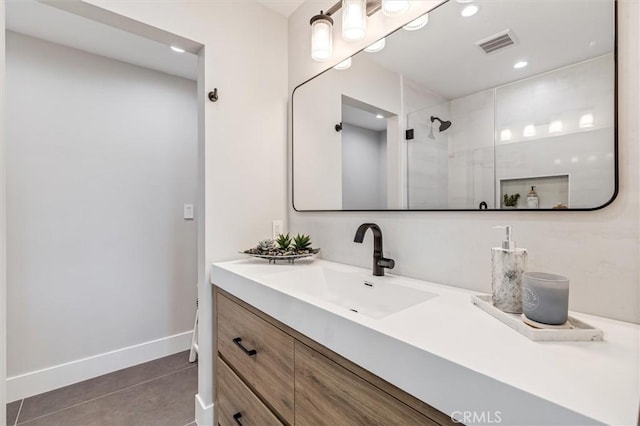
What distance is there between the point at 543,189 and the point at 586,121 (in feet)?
0.65

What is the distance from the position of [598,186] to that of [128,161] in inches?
104

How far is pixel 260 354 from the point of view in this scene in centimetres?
102

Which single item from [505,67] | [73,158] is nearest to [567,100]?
[505,67]

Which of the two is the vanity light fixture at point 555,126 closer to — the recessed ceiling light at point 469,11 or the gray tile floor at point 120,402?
the recessed ceiling light at point 469,11

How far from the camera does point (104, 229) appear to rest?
6.74 ft

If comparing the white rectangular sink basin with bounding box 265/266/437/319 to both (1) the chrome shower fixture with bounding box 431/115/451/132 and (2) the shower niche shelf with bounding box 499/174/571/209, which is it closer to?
(2) the shower niche shelf with bounding box 499/174/571/209

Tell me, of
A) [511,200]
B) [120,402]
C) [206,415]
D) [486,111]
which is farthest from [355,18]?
[120,402]

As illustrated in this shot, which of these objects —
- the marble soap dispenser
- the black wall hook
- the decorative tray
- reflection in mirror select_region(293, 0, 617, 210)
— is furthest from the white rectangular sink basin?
the black wall hook

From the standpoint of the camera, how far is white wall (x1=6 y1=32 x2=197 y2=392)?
5.86 feet

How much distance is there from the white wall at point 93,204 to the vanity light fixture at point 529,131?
2.36 metres

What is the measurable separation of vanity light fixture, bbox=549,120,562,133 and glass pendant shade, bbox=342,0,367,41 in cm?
88

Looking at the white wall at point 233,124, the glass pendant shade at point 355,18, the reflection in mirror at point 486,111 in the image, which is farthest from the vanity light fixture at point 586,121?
the white wall at point 233,124

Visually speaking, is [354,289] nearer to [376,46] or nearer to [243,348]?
[243,348]

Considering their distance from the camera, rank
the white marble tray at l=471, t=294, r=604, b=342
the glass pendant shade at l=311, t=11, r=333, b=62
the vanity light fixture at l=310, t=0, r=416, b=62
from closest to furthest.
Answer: the white marble tray at l=471, t=294, r=604, b=342
the vanity light fixture at l=310, t=0, r=416, b=62
the glass pendant shade at l=311, t=11, r=333, b=62
